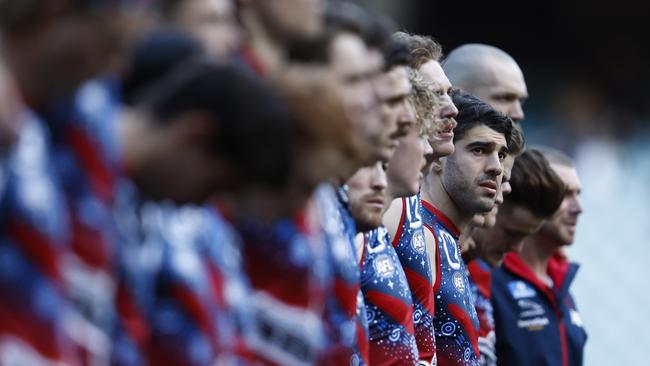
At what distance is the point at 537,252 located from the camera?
6969 millimetres

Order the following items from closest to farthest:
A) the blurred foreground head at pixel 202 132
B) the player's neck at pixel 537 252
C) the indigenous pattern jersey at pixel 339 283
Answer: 1. the blurred foreground head at pixel 202 132
2. the indigenous pattern jersey at pixel 339 283
3. the player's neck at pixel 537 252

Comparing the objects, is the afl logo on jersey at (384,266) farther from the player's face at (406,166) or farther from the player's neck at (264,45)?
the player's neck at (264,45)

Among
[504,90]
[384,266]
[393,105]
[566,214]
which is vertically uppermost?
[504,90]

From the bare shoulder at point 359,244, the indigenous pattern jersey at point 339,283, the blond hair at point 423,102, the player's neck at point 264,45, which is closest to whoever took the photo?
the player's neck at point 264,45

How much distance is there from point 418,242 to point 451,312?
1.20 ft

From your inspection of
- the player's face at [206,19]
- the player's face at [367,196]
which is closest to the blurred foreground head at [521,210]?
the player's face at [367,196]

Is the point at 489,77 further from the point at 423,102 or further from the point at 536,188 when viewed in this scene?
the point at 423,102

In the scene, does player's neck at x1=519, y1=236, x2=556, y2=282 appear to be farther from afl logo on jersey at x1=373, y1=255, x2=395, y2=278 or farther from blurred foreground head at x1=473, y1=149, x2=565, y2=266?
afl logo on jersey at x1=373, y1=255, x2=395, y2=278

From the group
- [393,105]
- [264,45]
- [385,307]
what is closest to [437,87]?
[385,307]

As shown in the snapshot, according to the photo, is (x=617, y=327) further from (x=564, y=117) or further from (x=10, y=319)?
(x=10, y=319)

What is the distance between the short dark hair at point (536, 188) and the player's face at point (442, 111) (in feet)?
4.00

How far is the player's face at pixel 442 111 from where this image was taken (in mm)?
5277

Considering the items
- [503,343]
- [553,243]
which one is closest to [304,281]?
[503,343]

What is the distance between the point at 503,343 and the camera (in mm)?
6363
